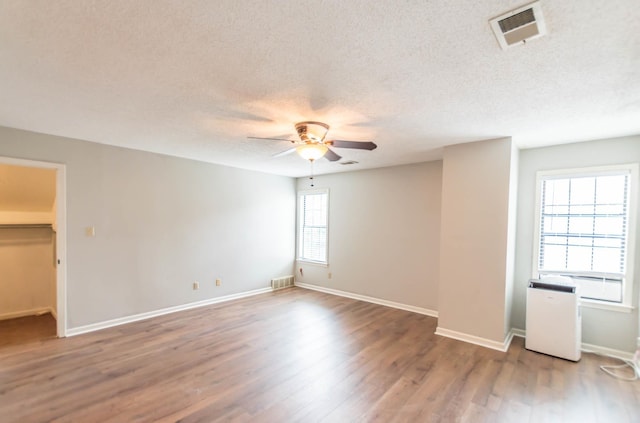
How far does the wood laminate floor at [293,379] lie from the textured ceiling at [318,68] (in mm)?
2590

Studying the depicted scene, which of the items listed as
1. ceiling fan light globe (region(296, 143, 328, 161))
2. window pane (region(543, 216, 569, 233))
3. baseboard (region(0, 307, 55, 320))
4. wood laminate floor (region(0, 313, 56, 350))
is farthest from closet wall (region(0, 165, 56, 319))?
window pane (region(543, 216, 569, 233))

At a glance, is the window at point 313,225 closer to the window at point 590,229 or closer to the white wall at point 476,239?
the white wall at point 476,239

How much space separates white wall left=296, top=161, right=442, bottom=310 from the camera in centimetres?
Answer: 487

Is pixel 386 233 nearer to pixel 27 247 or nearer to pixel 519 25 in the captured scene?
pixel 519 25

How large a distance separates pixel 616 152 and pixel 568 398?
9.34 ft

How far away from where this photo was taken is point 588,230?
11.8 feet

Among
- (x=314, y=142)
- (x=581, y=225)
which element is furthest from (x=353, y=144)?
(x=581, y=225)

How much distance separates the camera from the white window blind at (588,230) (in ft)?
11.2

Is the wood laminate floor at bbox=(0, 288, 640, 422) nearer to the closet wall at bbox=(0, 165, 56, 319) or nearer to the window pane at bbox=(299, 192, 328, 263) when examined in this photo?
the closet wall at bbox=(0, 165, 56, 319)

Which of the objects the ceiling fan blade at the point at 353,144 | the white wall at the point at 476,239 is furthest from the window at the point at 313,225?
the ceiling fan blade at the point at 353,144

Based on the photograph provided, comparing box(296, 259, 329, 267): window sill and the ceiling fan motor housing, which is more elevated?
the ceiling fan motor housing

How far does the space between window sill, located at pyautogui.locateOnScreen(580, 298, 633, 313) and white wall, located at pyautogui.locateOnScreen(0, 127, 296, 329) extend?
517 centimetres

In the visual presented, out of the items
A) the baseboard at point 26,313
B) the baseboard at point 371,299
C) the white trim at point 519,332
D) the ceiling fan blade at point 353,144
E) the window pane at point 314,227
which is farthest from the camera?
the window pane at point 314,227

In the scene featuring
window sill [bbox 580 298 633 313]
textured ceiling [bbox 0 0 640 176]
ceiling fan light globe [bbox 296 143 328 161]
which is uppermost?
textured ceiling [bbox 0 0 640 176]
